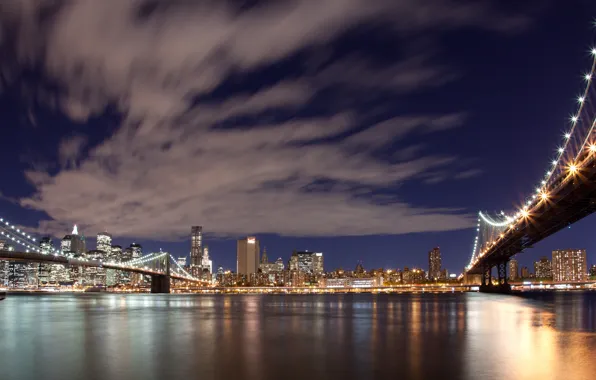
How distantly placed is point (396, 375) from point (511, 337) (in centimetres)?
1301

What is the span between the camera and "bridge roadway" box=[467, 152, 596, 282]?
41.1 m

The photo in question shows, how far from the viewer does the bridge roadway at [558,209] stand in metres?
41.1

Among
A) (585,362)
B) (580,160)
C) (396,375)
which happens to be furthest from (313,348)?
(580,160)

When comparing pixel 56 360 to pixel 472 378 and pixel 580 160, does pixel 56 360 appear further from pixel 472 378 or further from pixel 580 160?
pixel 580 160

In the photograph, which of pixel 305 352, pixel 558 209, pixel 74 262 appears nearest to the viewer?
pixel 305 352

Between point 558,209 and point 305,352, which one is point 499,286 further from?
point 305,352

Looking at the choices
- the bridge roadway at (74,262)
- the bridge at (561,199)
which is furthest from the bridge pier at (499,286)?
the bridge roadway at (74,262)

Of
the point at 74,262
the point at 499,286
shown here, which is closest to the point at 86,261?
the point at 74,262

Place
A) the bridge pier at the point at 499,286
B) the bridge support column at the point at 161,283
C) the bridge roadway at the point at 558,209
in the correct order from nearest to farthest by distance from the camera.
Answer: the bridge roadway at the point at 558,209 → the bridge pier at the point at 499,286 → the bridge support column at the point at 161,283

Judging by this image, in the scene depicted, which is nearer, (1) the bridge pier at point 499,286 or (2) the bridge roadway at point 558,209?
(2) the bridge roadway at point 558,209

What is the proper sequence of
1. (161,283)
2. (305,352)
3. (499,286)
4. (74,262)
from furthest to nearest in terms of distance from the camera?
(161,283) → (499,286) → (74,262) → (305,352)

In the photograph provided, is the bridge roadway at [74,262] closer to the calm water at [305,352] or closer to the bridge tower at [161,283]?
the bridge tower at [161,283]

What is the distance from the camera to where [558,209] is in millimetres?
56781

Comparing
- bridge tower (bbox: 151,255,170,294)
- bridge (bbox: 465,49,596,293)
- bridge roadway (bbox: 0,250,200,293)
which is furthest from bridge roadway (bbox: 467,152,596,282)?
bridge tower (bbox: 151,255,170,294)
